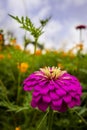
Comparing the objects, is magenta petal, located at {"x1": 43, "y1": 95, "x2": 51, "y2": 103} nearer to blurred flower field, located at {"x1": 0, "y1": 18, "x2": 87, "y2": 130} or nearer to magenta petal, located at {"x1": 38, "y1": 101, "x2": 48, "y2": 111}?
magenta petal, located at {"x1": 38, "y1": 101, "x2": 48, "y2": 111}

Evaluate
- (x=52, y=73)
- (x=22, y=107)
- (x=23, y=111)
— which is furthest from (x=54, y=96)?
(x=23, y=111)

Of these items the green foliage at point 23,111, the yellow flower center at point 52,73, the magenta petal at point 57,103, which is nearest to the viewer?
the magenta petal at point 57,103

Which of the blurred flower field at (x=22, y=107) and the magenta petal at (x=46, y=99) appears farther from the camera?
the blurred flower field at (x=22, y=107)

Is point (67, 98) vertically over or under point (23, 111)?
over

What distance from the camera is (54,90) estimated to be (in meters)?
1.55

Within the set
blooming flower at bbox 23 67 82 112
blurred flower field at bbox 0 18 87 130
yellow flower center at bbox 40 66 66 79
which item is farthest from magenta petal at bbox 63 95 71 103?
blurred flower field at bbox 0 18 87 130

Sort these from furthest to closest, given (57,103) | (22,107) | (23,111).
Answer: (23,111), (22,107), (57,103)

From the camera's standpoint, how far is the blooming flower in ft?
4.97

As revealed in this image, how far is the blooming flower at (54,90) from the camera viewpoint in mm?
1514

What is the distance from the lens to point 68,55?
4316mm

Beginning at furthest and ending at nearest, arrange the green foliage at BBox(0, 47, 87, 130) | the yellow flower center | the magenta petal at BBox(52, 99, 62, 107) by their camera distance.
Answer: the green foliage at BBox(0, 47, 87, 130), the yellow flower center, the magenta petal at BBox(52, 99, 62, 107)

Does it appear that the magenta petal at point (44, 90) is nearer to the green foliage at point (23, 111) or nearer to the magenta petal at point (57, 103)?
the magenta petal at point (57, 103)

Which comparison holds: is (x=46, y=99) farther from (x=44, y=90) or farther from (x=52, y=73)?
(x=52, y=73)

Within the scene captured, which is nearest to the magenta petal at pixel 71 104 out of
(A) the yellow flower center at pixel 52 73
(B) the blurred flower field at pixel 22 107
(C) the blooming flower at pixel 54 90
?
(C) the blooming flower at pixel 54 90
